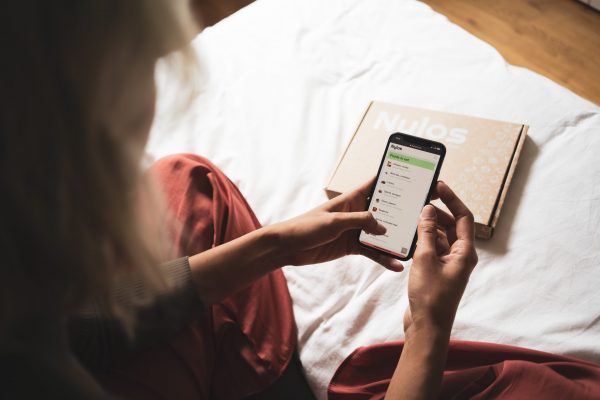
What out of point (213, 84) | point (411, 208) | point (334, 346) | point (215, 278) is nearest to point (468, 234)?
point (411, 208)

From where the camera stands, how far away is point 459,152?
869mm

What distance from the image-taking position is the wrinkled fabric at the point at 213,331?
68cm

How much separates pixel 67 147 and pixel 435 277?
0.45 metres

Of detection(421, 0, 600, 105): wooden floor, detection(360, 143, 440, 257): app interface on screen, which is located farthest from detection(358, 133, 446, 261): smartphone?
detection(421, 0, 600, 105): wooden floor

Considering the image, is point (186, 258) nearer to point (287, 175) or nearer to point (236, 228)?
point (236, 228)

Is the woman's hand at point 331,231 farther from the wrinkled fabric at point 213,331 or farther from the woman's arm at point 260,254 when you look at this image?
the wrinkled fabric at point 213,331

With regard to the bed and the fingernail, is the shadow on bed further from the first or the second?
the fingernail

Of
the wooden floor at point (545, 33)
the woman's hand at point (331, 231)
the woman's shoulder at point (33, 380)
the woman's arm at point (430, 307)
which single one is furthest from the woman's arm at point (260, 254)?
the wooden floor at point (545, 33)

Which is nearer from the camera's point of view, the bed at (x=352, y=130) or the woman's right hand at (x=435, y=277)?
the woman's right hand at (x=435, y=277)

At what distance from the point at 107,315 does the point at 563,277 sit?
655mm

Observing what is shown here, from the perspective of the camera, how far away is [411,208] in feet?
2.43

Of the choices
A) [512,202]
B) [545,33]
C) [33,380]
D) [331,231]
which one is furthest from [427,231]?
[545,33]

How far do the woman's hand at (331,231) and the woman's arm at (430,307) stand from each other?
3.8 inches

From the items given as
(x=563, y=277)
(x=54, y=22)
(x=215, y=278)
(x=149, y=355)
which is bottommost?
(x=149, y=355)
